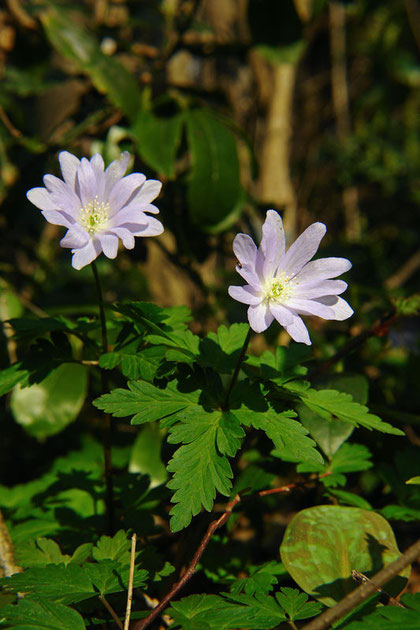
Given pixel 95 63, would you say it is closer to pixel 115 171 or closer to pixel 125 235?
pixel 115 171

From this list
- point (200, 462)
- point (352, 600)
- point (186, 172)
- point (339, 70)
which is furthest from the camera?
point (339, 70)

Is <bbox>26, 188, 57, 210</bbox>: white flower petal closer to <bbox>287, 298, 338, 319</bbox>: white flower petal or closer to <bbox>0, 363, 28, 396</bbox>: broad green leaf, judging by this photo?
<bbox>0, 363, 28, 396</bbox>: broad green leaf

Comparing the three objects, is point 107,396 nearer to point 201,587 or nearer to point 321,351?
point 201,587

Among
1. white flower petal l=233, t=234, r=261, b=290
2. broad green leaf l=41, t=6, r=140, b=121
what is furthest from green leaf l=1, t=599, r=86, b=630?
broad green leaf l=41, t=6, r=140, b=121

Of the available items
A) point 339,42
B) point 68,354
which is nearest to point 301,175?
point 339,42

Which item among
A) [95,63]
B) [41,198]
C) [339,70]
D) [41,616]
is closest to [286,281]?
[41,198]
